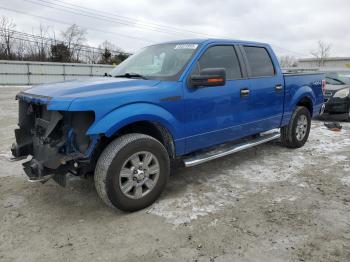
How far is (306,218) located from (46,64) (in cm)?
2239

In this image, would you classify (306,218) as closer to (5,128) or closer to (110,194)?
(110,194)

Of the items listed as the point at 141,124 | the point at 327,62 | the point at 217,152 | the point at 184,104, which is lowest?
the point at 217,152

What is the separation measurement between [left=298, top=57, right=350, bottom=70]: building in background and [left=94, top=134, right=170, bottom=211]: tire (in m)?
49.9

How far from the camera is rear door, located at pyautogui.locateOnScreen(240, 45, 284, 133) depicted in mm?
4703

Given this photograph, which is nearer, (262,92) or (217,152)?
(217,152)

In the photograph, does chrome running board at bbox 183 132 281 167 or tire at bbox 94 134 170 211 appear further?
chrome running board at bbox 183 132 281 167

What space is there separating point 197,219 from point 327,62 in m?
61.6

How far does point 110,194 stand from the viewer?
125 inches

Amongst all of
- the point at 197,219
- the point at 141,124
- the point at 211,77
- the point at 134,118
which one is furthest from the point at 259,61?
the point at 197,219

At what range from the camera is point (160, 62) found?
422 cm

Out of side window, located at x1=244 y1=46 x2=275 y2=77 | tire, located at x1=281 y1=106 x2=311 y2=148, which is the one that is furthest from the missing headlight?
tire, located at x1=281 y1=106 x2=311 y2=148

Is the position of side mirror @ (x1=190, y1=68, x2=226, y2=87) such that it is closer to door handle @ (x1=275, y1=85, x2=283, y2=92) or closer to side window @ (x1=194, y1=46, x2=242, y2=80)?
side window @ (x1=194, y1=46, x2=242, y2=80)

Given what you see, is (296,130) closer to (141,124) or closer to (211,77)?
(211,77)

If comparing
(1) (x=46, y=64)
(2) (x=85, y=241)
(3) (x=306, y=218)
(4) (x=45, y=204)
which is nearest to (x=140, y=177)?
(2) (x=85, y=241)
